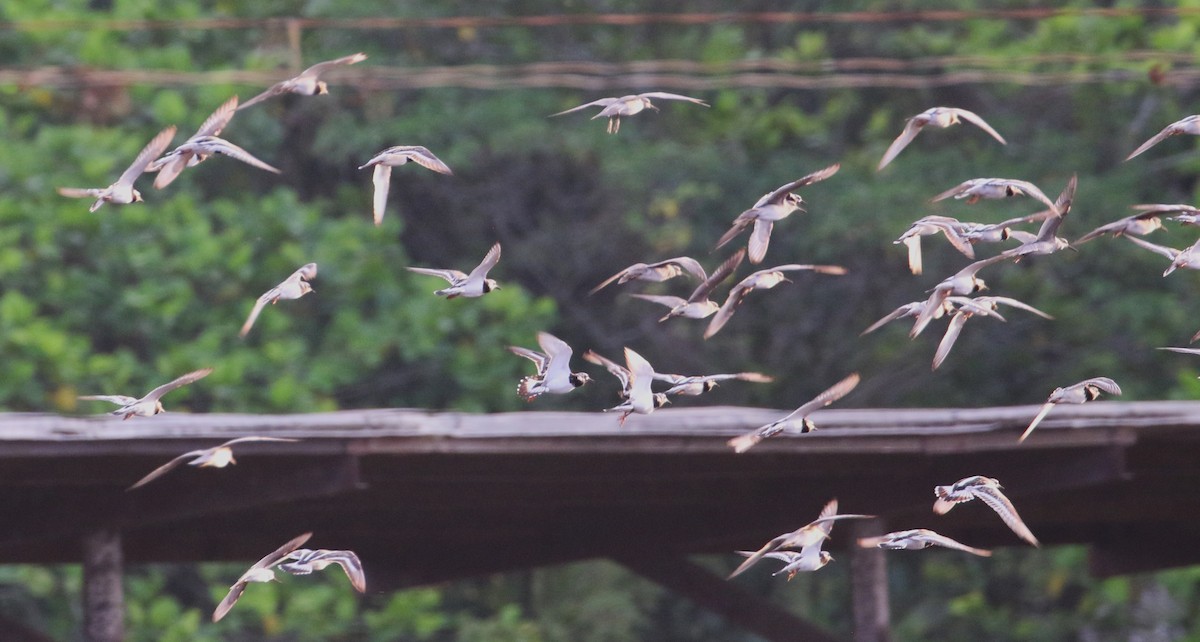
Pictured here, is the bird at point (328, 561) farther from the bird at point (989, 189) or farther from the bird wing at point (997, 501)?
the bird at point (989, 189)

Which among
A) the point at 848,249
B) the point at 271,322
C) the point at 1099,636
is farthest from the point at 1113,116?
the point at 271,322

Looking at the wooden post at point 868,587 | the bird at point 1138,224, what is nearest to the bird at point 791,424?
the wooden post at point 868,587

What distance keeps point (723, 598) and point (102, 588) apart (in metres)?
2.81

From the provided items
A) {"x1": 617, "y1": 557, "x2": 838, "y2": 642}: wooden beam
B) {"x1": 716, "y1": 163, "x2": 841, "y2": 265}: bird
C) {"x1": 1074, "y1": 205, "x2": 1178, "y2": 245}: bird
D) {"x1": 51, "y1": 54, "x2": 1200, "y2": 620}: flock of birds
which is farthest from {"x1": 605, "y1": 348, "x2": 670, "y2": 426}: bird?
{"x1": 617, "y1": 557, "x2": 838, "y2": 642}: wooden beam

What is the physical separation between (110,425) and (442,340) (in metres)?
8.10

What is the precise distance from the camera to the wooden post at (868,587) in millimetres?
6941

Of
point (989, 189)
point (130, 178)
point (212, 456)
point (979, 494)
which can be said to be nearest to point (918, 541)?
point (979, 494)

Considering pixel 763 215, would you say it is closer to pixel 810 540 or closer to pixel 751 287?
pixel 751 287

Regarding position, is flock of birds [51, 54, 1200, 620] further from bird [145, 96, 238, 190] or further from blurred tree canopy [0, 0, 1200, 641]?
blurred tree canopy [0, 0, 1200, 641]

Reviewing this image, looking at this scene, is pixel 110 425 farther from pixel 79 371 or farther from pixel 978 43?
pixel 978 43

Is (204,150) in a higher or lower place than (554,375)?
higher

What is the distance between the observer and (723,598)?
324 inches

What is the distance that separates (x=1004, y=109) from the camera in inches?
642

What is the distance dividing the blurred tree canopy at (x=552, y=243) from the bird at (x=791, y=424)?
21.0 feet
